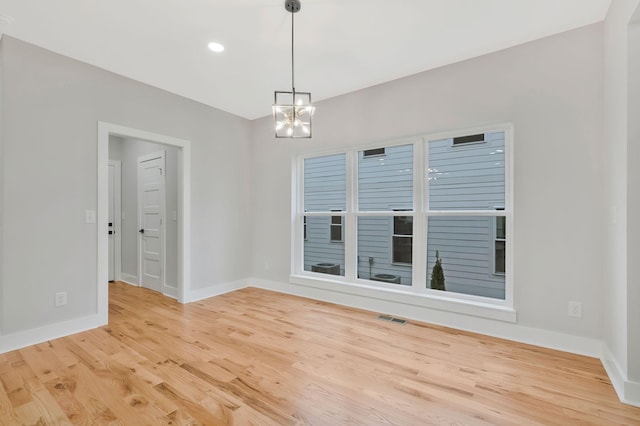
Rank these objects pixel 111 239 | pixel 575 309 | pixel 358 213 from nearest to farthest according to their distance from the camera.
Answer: pixel 575 309
pixel 358 213
pixel 111 239

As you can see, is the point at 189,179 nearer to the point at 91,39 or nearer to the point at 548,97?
the point at 91,39

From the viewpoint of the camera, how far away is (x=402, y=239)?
369 cm

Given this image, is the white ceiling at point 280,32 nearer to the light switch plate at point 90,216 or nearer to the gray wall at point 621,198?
the gray wall at point 621,198

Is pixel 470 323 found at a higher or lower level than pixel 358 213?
lower

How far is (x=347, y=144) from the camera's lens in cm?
399

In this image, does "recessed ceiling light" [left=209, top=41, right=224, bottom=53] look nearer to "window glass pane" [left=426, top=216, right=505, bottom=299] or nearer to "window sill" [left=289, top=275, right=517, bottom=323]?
"window glass pane" [left=426, top=216, right=505, bottom=299]

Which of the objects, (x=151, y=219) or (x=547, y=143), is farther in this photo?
(x=151, y=219)

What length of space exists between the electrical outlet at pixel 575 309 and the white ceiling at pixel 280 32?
7.80ft

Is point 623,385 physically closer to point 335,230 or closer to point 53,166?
point 335,230

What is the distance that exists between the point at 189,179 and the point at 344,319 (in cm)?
277

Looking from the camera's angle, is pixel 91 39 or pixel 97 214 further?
pixel 97 214

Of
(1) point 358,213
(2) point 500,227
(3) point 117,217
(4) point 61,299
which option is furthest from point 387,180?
(3) point 117,217

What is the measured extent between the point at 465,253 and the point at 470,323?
0.72 m

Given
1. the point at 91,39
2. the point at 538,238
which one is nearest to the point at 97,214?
the point at 91,39
